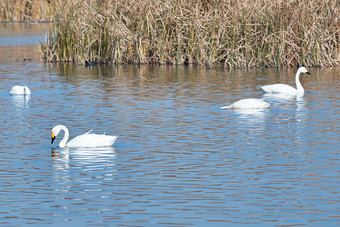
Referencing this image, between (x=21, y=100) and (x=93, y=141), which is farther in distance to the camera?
(x=21, y=100)

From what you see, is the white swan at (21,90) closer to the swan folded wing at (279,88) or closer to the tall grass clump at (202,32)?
the swan folded wing at (279,88)

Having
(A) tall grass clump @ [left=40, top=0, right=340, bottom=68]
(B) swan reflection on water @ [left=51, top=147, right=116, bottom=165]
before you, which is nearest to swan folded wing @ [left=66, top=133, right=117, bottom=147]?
(B) swan reflection on water @ [left=51, top=147, right=116, bottom=165]

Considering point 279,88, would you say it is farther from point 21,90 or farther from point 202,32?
point 202,32

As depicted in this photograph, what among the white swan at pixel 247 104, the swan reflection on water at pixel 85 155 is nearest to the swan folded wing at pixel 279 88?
the white swan at pixel 247 104

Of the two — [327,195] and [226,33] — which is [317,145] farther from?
[226,33]

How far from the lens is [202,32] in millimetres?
25922

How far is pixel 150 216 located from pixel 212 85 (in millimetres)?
13938

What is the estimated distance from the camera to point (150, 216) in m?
7.95

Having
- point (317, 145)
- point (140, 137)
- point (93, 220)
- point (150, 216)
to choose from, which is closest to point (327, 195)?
point (150, 216)

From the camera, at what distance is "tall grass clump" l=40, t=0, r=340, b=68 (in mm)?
25266

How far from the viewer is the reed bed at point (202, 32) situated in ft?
82.9

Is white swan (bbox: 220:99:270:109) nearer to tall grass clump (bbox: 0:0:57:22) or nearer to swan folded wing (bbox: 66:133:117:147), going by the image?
swan folded wing (bbox: 66:133:117:147)

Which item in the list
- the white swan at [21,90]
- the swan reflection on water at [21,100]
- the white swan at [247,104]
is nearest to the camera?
the white swan at [247,104]

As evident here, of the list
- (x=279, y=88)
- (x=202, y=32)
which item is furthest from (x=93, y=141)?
(x=202, y=32)
